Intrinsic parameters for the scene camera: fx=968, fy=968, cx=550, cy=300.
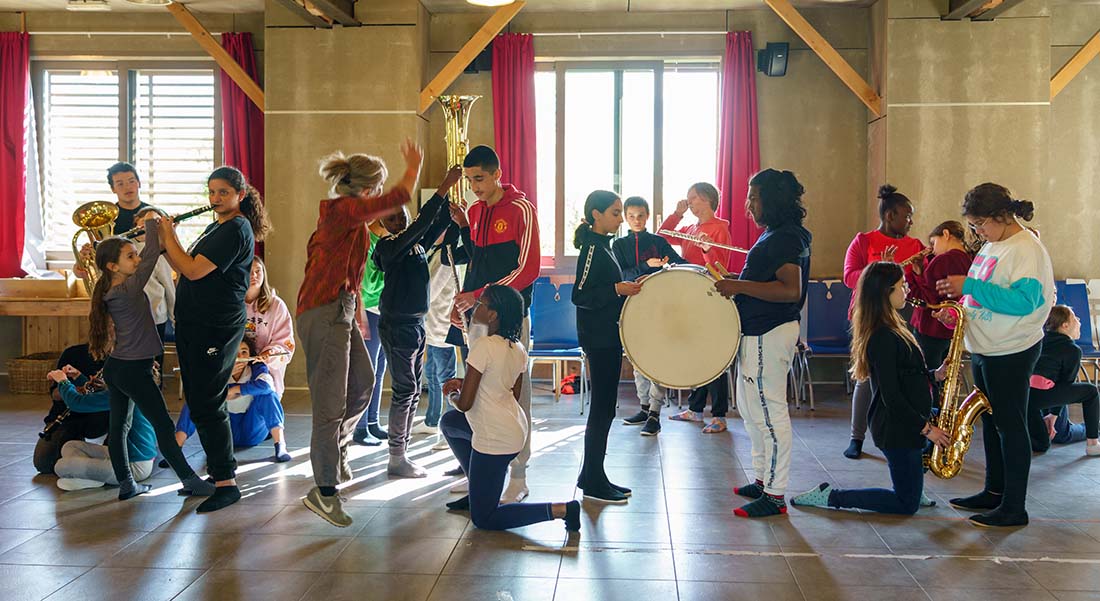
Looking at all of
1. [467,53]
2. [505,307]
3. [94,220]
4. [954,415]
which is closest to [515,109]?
[467,53]

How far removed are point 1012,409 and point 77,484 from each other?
14.2 ft

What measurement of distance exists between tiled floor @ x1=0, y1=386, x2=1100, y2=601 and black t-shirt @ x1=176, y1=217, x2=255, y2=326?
2.92ft

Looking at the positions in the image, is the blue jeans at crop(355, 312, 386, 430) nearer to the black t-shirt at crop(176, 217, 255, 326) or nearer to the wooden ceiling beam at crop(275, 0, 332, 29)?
the black t-shirt at crop(176, 217, 255, 326)

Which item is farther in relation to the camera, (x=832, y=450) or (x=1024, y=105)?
(x=1024, y=105)

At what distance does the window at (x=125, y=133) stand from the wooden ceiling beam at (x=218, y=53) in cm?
69

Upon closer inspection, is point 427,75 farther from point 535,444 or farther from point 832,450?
point 832,450

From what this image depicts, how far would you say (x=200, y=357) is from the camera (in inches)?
167

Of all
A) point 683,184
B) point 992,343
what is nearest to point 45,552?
point 992,343

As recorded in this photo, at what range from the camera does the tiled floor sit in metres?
3.38

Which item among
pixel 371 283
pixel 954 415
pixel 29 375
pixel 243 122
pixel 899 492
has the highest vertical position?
pixel 243 122

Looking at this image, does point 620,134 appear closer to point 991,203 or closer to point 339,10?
point 339,10

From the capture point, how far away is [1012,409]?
4066 mm

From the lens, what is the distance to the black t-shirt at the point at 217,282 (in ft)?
13.8

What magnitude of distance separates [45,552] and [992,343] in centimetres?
391
